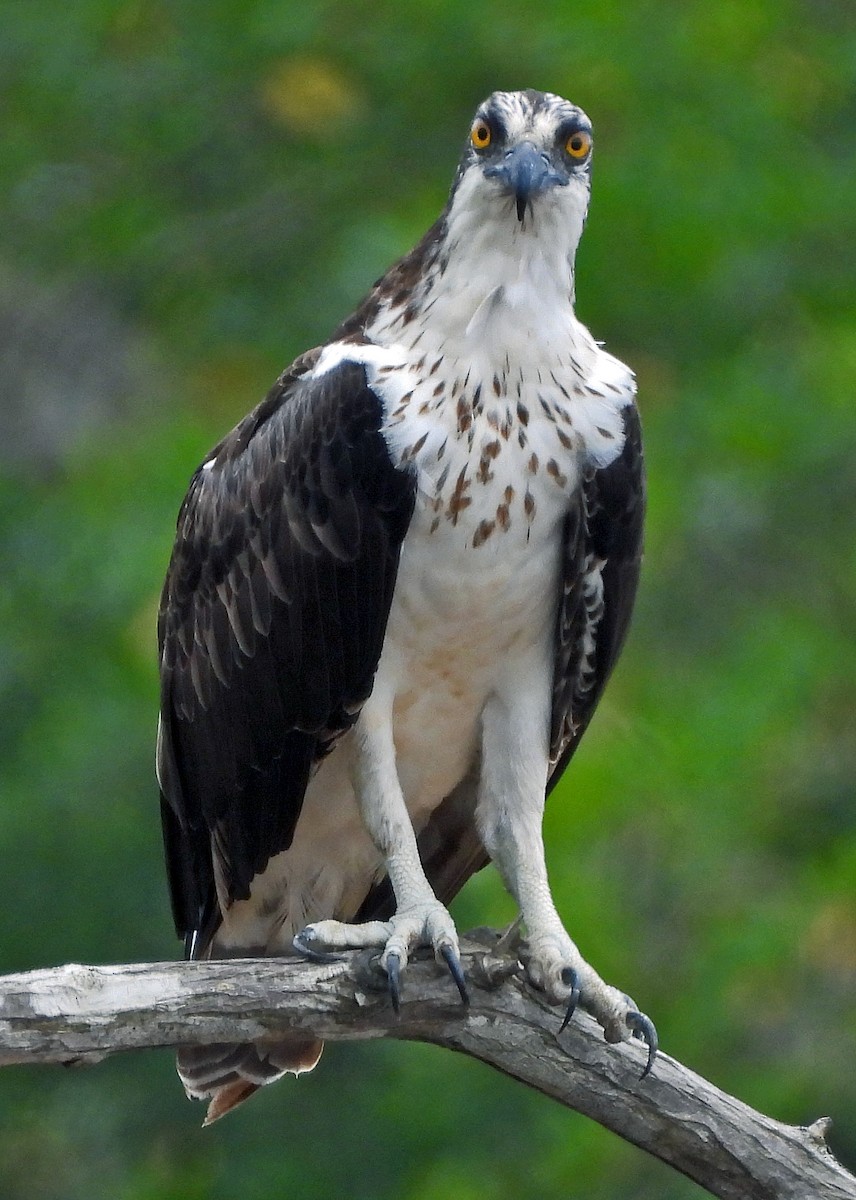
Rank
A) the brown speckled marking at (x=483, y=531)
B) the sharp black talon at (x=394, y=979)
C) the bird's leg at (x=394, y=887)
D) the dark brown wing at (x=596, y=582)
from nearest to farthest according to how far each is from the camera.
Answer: the sharp black talon at (x=394, y=979) → the bird's leg at (x=394, y=887) → the brown speckled marking at (x=483, y=531) → the dark brown wing at (x=596, y=582)

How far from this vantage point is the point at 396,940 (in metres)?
4.41

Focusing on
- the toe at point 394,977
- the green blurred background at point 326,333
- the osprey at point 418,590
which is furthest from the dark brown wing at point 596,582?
the green blurred background at point 326,333

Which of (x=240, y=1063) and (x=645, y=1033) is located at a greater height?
(x=645, y=1033)

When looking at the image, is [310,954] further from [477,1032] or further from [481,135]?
[481,135]

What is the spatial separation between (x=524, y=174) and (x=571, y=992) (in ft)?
6.13

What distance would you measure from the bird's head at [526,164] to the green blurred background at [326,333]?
3107 millimetres

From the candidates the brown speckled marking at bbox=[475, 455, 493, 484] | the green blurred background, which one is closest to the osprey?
the brown speckled marking at bbox=[475, 455, 493, 484]

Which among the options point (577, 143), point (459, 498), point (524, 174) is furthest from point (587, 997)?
point (577, 143)

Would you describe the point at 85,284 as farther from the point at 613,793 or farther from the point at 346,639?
the point at 346,639

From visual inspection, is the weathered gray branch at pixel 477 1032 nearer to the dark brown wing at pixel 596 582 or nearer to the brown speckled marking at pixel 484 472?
the dark brown wing at pixel 596 582

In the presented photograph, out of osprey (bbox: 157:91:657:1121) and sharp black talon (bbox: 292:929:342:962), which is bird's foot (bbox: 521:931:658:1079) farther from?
sharp black talon (bbox: 292:929:342:962)

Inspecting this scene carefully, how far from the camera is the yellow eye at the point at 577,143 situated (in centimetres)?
471

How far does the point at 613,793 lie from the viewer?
749cm

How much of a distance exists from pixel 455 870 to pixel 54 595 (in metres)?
3.03
